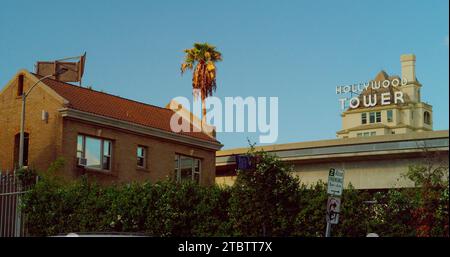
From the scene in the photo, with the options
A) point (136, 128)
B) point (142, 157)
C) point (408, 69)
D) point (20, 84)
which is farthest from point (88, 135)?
point (408, 69)

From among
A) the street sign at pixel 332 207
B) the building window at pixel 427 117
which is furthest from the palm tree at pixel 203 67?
the building window at pixel 427 117

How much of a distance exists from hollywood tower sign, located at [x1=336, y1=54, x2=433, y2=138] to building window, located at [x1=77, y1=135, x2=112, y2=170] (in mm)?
107213

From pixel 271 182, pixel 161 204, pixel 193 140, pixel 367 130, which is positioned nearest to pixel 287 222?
pixel 271 182

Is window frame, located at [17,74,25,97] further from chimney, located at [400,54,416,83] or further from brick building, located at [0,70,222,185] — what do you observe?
chimney, located at [400,54,416,83]

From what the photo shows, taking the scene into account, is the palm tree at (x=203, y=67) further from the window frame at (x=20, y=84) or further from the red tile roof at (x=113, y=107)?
the window frame at (x=20, y=84)

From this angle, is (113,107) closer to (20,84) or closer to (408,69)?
(20,84)

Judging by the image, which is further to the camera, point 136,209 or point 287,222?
point 136,209

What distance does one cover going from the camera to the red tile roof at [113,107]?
44000mm

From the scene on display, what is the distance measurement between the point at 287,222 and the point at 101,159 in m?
23.2

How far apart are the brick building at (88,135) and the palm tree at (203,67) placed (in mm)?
5703

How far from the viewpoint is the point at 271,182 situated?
75.0 feet

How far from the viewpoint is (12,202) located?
98.3 feet
